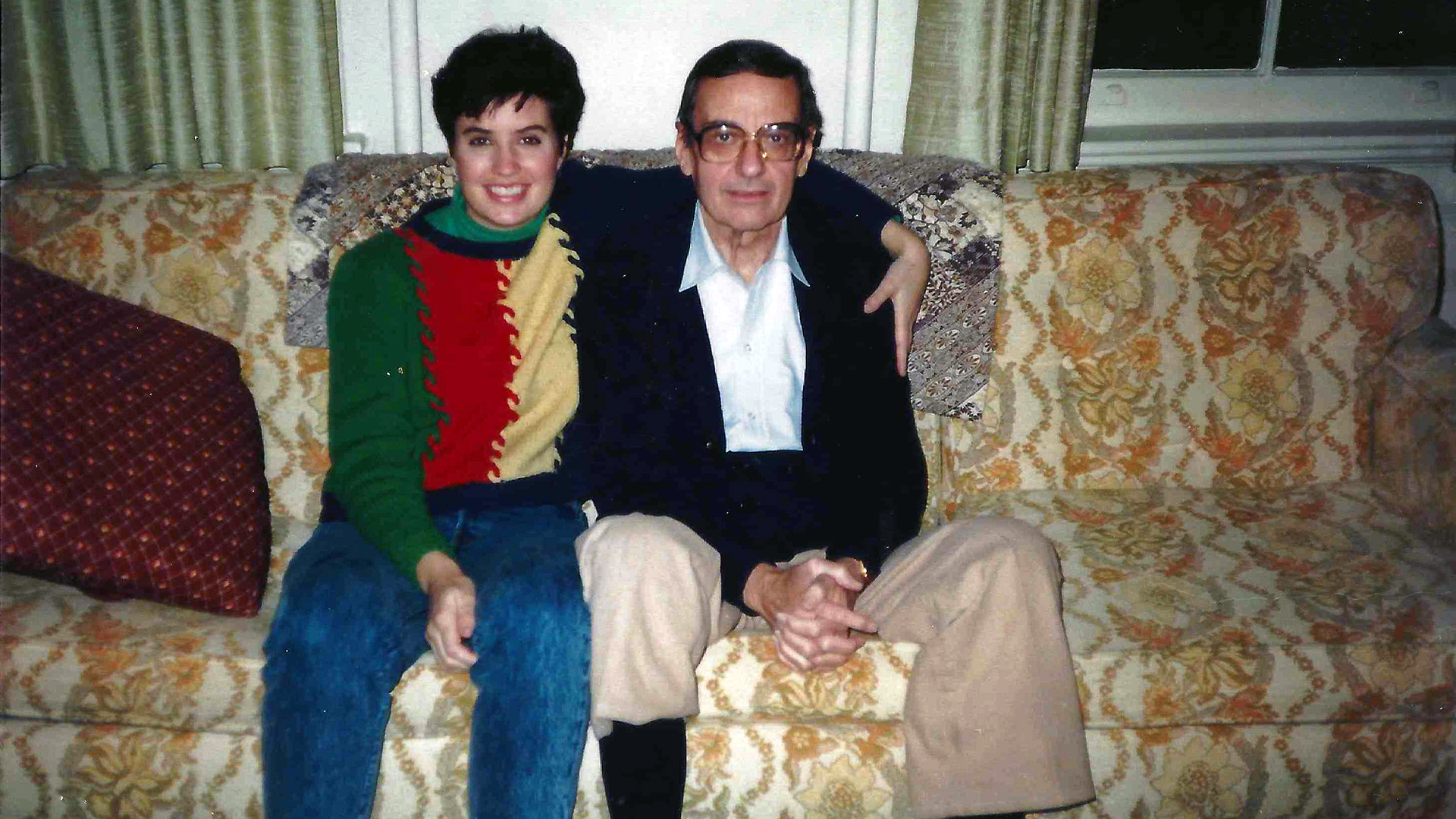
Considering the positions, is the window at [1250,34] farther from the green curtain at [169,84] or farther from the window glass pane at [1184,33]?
the green curtain at [169,84]

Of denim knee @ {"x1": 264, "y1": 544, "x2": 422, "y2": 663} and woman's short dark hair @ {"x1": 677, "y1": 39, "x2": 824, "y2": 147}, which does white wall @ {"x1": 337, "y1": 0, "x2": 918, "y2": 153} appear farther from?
denim knee @ {"x1": 264, "y1": 544, "x2": 422, "y2": 663}

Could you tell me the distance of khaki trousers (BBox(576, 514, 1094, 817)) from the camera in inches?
46.2

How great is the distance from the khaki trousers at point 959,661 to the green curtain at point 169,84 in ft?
4.85

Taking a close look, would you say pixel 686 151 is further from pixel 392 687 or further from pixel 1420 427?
pixel 1420 427

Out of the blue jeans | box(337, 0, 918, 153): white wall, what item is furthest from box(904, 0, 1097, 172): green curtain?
the blue jeans

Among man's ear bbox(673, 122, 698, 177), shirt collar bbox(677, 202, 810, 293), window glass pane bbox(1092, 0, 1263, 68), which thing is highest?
window glass pane bbox(1092, 0, 1263, 68)

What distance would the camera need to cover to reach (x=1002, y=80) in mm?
2156

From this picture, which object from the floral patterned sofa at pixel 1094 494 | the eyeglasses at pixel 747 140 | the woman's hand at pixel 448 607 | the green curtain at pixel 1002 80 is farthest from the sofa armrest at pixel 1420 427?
the woman's hand at pixel 448 607

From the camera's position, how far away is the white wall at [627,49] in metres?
2.22

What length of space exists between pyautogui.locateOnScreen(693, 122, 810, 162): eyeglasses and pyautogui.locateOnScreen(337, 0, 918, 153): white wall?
1.02 meters

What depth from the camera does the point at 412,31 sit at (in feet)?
7.25

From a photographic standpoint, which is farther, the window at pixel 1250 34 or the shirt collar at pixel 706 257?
the window at pixel 1250 34

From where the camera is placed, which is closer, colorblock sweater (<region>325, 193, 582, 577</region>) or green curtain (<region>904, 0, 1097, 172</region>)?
colorblock sweater (<region>325, 193, 582, 577</region>)

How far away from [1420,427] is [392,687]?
1947 mm
